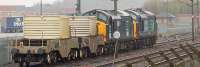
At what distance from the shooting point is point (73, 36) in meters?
28.7

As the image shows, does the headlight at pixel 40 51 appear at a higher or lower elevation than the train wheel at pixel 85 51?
higher

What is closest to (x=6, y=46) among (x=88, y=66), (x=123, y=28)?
(x=88, y=66)

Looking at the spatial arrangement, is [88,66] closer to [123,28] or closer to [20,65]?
[20,65]

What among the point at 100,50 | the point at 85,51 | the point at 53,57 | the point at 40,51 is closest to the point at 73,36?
the point at 85,51

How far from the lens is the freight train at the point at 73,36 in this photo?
25125 millimetres

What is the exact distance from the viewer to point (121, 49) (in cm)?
3525

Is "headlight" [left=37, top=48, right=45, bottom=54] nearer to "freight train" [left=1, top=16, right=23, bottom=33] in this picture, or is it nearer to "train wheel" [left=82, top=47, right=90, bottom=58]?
"train wheel" [left=82, top=47, right=90, bottom=58]

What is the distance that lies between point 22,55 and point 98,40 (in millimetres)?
6414

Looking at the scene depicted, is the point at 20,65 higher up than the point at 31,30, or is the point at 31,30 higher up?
the point at 31,30

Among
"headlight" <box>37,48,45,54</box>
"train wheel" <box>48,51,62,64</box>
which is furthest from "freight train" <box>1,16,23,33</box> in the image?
"headlight" <box>37,48,45,54</box>

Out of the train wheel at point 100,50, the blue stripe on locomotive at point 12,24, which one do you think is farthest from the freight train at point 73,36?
the blue stripe on locomotive at point 12,24

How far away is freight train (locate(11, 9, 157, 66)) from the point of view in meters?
25.1

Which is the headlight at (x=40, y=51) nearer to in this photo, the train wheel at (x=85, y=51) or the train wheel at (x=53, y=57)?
the train wheel at (x=53, y=57)

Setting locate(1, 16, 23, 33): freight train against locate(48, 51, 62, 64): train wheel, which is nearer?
locate(48, 51, 62, 64): train wheel
